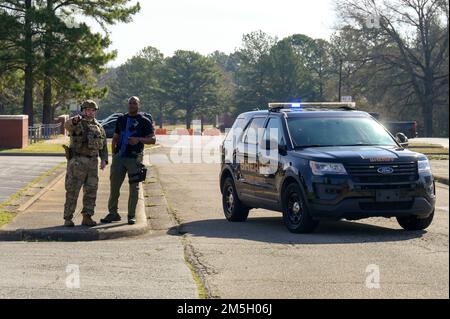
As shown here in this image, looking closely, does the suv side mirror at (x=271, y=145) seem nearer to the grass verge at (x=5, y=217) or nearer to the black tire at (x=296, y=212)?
the black tire at (x=296, y=212)

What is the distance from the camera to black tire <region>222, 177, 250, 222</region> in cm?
1411

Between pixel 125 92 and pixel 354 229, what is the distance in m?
116

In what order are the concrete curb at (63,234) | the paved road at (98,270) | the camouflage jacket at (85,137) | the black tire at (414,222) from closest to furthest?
the paved road at (98,270), the concrete curb at (63,234), the black tire at (414,222), the camouflage jacket at (85,137)

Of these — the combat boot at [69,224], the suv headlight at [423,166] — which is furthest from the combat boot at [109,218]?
the suv headlight at [423,166]

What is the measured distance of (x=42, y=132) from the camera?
52438 millimetres

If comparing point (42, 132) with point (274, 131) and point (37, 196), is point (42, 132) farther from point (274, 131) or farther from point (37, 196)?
point (274, 131)

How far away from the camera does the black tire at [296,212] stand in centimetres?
1179

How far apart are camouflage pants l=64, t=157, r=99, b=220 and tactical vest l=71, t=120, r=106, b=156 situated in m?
0.13

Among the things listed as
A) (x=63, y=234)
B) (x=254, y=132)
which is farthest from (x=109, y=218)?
(x=254, y=132)

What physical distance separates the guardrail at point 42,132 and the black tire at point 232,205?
3368cm

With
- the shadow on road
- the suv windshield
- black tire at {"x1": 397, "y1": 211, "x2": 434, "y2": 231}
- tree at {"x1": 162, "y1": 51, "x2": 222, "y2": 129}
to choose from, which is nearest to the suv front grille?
the shadow on road

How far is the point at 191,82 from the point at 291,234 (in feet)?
366

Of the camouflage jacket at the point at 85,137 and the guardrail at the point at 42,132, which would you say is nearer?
the camouflage jacket at the point at 85,137

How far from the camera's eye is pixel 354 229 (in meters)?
12.6
